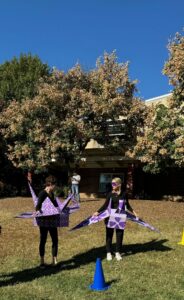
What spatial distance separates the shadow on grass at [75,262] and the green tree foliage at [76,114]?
14.1 metres

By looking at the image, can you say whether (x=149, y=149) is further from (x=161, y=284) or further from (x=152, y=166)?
(x=161, y=284)

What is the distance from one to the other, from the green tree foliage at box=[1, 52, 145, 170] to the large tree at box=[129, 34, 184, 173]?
1.92 metres

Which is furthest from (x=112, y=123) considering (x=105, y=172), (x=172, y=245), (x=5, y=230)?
(x=172, y=245)

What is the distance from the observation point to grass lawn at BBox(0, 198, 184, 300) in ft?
24.3

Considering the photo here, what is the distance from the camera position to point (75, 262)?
9750mm

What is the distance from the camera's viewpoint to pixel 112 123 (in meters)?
26.4

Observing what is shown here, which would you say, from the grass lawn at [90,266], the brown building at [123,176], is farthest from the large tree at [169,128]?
the grass lawn at [90,266]

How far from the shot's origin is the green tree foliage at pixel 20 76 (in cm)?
3105

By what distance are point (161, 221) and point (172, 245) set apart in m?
4.34

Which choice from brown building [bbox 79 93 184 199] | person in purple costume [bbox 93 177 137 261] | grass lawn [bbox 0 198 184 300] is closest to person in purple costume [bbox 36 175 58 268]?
grass lawn [bbox 0 198 184 300]

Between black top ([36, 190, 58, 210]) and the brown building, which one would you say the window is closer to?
the brown building

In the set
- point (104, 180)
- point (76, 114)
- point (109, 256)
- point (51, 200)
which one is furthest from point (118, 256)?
point (104, 180)

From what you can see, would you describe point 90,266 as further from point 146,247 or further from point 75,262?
point 146,247

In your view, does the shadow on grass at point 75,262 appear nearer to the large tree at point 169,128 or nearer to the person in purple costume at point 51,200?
the person in purple costume at point 51,200
